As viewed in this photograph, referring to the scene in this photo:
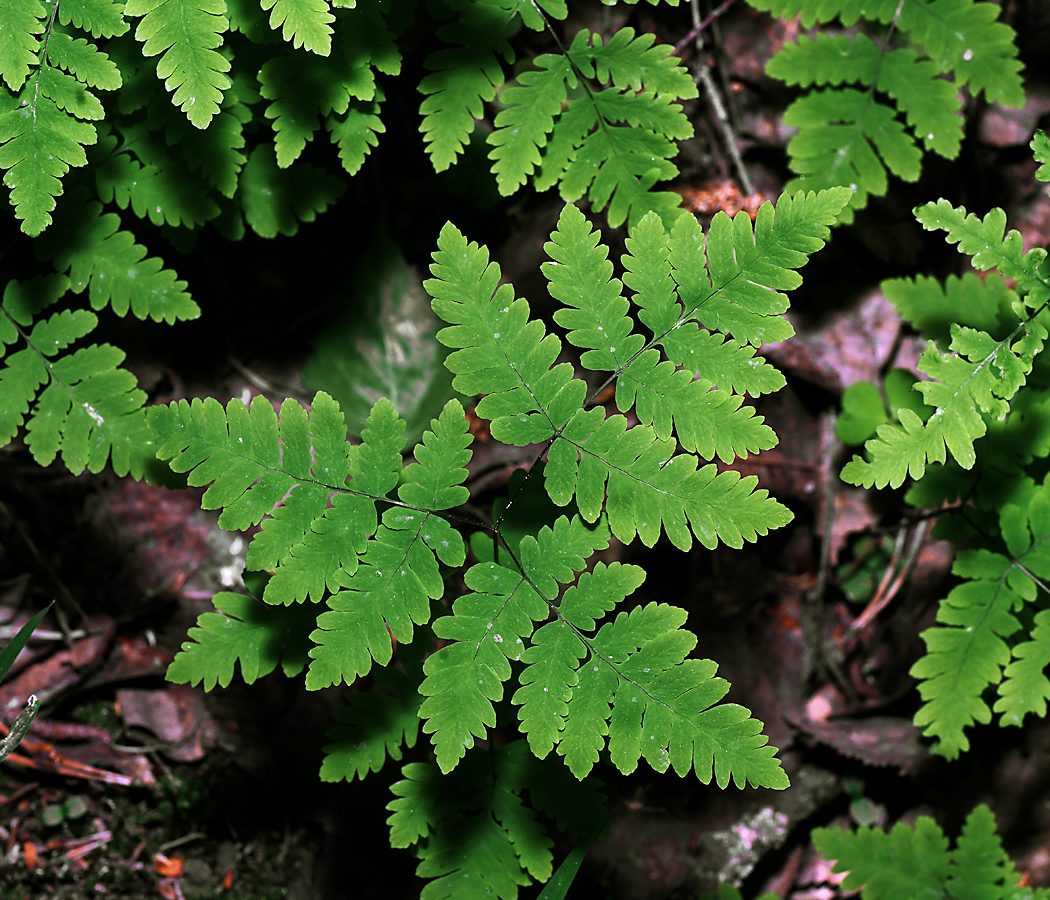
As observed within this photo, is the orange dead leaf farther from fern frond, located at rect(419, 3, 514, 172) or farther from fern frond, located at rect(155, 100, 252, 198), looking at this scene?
fern frond, located at rect(419, 3, 514, 172)

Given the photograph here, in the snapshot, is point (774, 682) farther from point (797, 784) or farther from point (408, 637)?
point (408, 637)

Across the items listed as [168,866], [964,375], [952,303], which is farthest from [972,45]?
[168,866]

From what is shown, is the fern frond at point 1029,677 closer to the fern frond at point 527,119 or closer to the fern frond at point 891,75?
the fern frond at point 891,75

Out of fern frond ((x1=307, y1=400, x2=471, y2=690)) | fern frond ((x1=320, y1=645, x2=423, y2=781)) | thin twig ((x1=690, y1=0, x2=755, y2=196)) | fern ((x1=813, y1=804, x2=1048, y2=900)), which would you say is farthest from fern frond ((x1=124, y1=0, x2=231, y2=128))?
fern ((x1=813, y1=804, x2=1048, y2=900))

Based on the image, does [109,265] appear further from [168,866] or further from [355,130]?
[168,866]

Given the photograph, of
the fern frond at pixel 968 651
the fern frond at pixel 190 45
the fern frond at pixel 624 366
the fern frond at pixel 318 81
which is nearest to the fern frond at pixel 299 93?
the fern frond at pixel 318 81

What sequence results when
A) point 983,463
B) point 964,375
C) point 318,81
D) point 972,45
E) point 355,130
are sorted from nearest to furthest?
point 964,375
point 318,81
point 355,130
point 983,463
point 972,45
